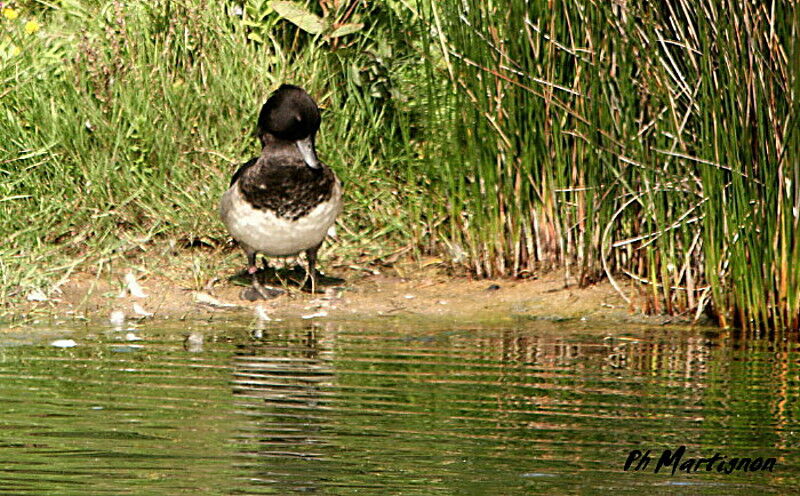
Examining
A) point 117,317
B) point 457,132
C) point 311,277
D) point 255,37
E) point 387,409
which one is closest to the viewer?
point 387,409

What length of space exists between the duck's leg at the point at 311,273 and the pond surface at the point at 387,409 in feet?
2.72

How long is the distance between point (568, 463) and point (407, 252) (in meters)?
3.88

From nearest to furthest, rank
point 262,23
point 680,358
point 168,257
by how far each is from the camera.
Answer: point 680,358 < point 168,257 < point 262,23

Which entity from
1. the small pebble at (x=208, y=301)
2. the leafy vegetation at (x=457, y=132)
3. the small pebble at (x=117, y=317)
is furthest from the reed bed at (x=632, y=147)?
the small pebble at (x=117, y=317)

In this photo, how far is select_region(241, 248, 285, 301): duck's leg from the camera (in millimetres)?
6750

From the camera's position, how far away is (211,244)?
24.7 ft

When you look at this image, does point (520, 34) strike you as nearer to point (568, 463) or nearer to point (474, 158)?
point (474, 158)

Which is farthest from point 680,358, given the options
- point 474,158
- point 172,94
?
point 172,94

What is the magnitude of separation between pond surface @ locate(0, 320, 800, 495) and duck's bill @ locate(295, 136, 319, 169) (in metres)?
0.94

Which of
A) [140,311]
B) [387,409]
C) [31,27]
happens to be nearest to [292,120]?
[140,311]

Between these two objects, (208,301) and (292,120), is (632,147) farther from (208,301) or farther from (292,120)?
(208,301)

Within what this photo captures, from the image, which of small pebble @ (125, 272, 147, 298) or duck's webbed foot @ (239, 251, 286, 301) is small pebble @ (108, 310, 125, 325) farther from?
duck's webbed foot @ (239, 251, 286, 301)

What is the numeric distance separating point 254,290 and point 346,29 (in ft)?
6.09

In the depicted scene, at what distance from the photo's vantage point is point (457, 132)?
669cm
